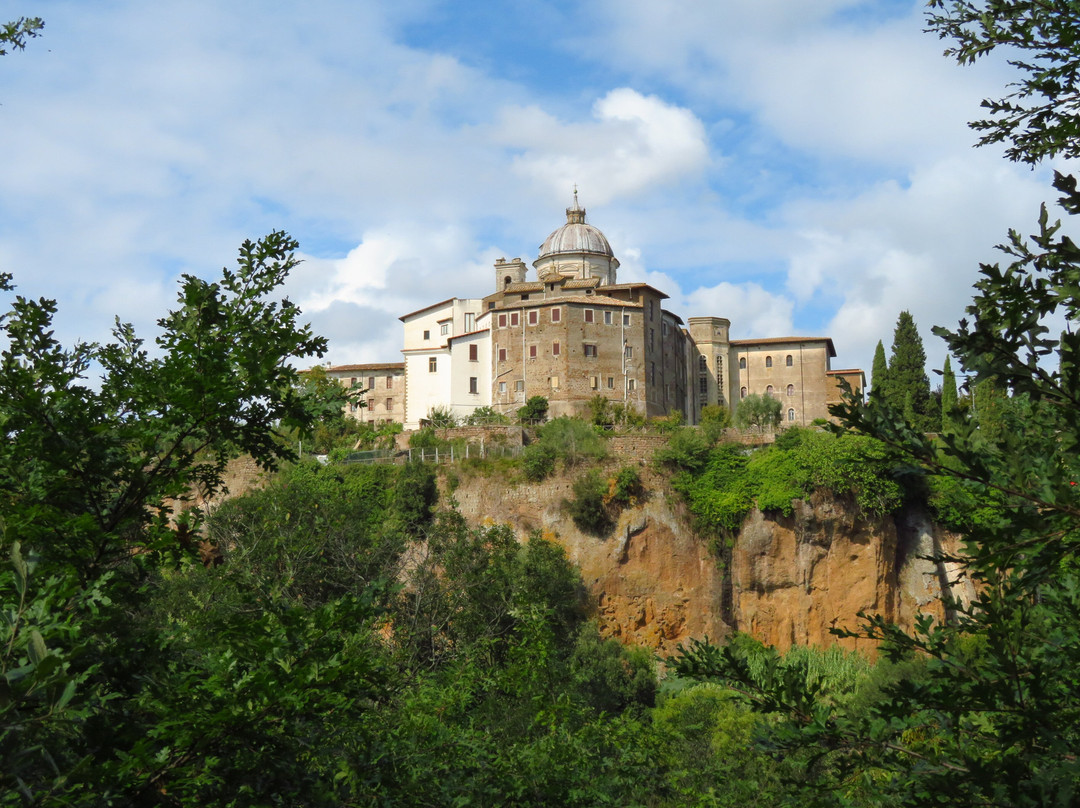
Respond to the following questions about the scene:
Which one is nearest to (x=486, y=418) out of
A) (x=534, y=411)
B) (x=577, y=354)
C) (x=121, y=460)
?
(x=534, y=411)

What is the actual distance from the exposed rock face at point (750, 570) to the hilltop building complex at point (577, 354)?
523 inches

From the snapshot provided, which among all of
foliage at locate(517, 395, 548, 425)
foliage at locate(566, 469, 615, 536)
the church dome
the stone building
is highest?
the church dome

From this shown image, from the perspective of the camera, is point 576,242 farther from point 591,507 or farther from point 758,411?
point 591,507

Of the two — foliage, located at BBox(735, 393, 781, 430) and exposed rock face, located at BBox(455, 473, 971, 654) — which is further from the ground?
foliage, located at BBox(735, 393, 781, 430)

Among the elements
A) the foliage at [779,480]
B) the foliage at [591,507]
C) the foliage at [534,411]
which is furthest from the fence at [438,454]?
the foliage at [534,411]

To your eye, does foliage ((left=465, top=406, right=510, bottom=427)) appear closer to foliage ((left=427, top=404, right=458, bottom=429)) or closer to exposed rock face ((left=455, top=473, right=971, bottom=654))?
foliage ((left=427, top=404, right=458, bottom=429))

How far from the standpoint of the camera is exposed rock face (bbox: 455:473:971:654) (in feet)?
131

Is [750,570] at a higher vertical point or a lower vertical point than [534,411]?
lower

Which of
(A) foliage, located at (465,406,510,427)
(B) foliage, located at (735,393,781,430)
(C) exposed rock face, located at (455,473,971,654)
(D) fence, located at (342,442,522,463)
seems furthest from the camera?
(B) foliage, located at (735,393,781,430)

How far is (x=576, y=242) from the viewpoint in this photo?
6650 cm

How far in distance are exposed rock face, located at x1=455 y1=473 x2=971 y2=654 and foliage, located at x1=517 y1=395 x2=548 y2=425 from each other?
13.6 meters

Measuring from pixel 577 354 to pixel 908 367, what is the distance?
54.4 ft

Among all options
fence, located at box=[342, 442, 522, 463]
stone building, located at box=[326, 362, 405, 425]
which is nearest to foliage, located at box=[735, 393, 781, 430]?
fence, located at box=[342, 442, 522, 463]

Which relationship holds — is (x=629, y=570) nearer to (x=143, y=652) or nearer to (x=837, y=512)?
(x=837, y=512)
